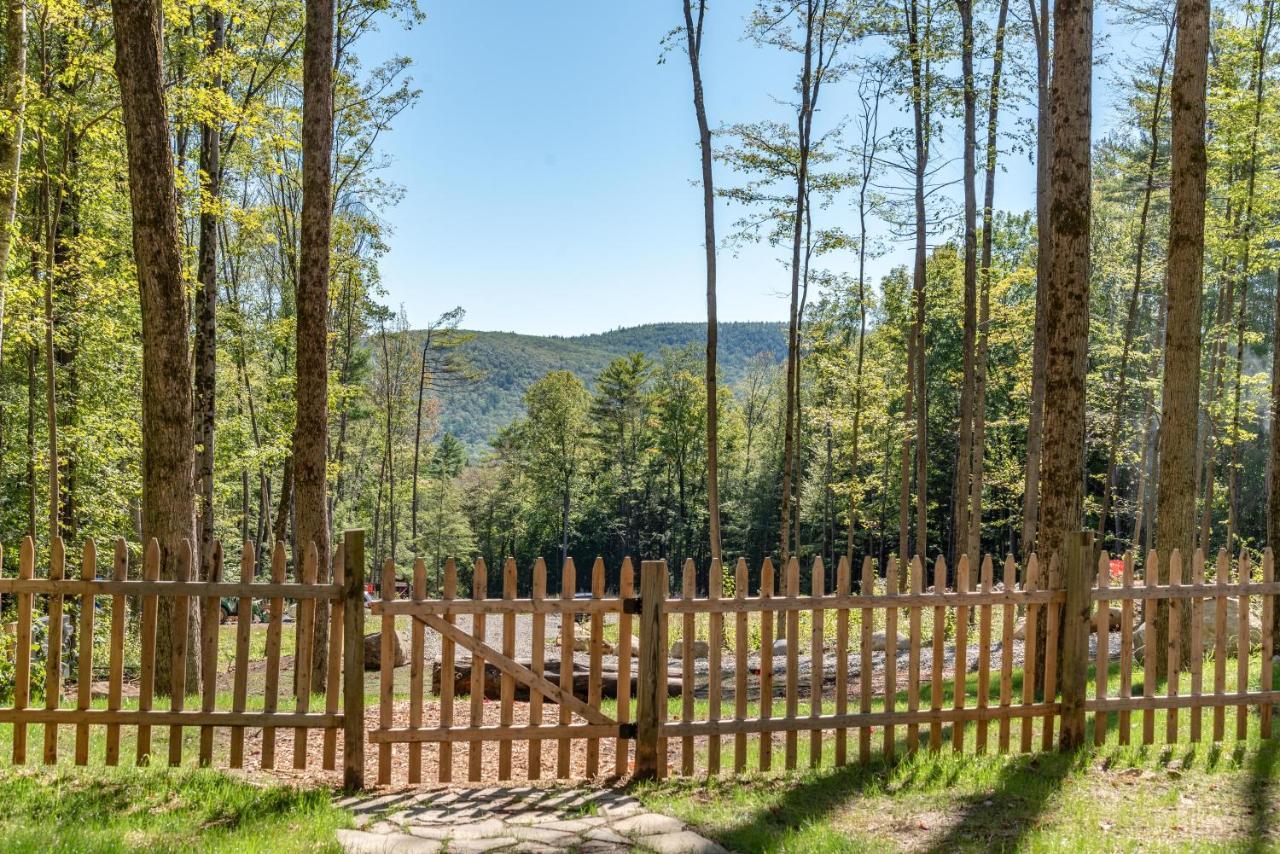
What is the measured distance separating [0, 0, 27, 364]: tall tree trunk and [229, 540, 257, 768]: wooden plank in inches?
217

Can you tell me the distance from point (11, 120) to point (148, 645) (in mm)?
6161

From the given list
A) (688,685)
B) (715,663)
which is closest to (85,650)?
(688,685)

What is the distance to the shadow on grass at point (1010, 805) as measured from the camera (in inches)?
179

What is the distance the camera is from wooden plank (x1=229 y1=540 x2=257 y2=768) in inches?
201

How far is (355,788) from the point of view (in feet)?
17.4

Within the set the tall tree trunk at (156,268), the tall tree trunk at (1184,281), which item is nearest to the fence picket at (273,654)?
the tall tree trunk at (156,268)

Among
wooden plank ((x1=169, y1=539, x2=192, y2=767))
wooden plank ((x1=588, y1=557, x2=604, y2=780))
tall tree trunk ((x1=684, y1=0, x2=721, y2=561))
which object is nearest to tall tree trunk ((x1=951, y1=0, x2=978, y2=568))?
tall tree trunk ((x1=684, y1=0, x2=721, y2=561))

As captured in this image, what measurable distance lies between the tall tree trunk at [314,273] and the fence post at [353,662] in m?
3.57

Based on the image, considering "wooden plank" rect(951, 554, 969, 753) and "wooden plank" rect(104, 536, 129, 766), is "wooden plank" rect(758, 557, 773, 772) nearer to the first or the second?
"wooden plank" rect(951, 554, 969, 753)

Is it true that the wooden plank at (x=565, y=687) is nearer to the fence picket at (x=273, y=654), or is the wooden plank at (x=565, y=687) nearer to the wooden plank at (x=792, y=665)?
the fence picket at (x=273, y=654)

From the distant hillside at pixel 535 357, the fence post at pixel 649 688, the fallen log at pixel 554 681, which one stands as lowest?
the fallen log at pixel 554 681

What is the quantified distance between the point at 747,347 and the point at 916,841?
159299mm

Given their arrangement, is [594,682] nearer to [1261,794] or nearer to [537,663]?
[537,663]

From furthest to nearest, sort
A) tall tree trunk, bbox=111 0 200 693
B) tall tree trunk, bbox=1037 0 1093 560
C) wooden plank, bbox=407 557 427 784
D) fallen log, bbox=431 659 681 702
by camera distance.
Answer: fallen log, bbox=431 659 681 702 < tall tree trunk, bbox=1037 0 1093 560 < tall tree trunk, bbox=111 0 200 693 < wooden plank, bbox=407 557 427 784
